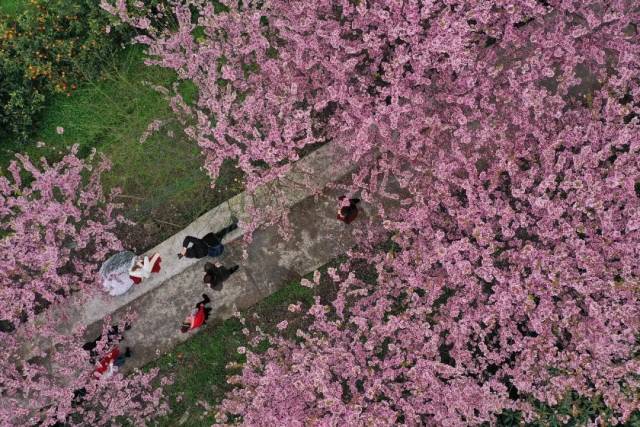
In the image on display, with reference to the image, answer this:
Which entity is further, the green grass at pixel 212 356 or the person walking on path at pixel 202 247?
the green grass at pixel 212 356

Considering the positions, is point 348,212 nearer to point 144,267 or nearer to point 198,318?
point 198,318

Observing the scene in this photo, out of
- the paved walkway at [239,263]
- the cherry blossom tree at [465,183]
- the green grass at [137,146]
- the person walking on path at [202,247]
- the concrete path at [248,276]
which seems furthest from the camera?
the green grass at [137,146]

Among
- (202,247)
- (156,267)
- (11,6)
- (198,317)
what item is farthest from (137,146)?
(11,6)

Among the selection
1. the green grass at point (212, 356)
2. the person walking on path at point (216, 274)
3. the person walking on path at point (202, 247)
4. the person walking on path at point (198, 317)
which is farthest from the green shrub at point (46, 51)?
the green grass at point (212, 356)

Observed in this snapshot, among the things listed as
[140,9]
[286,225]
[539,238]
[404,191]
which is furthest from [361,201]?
[140,9]

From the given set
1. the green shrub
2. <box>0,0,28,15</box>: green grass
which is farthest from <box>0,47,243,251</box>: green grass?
<box>0,0,28,15</box>: green grass

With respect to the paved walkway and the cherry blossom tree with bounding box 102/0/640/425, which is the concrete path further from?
the cherry blossom tree with bounding box 102/0/640/425

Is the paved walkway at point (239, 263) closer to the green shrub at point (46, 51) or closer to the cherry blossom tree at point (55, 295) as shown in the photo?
the cherry blossom tree at point (55, 295)

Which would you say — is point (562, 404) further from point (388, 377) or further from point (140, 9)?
point (140, 9)
